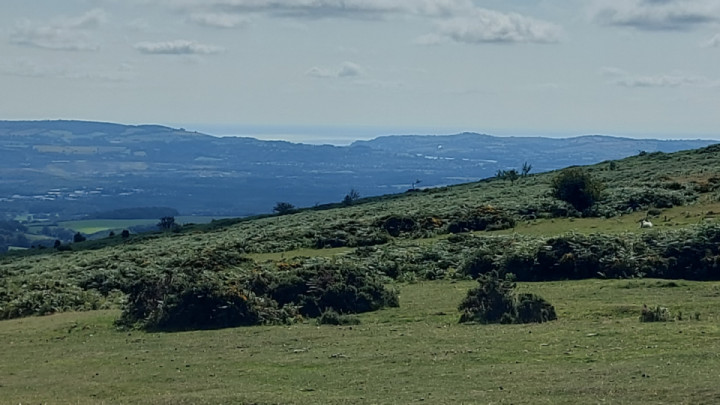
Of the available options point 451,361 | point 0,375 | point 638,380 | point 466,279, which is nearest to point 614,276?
point 466,279

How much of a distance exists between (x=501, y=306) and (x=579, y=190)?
28.8m

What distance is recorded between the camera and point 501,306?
2839 cm

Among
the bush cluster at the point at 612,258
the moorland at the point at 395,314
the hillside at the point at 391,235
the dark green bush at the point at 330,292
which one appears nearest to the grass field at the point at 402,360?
the moorland at the point at 395,314

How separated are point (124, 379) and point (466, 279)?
18529 millimetres

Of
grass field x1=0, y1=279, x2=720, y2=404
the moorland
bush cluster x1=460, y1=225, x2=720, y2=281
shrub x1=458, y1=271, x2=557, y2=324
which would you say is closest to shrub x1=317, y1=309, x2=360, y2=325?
the moorland

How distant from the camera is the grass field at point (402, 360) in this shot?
1855 centimetres

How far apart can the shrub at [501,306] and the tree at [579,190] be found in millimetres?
27157

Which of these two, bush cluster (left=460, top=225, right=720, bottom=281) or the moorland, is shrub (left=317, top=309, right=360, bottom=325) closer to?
the moorland

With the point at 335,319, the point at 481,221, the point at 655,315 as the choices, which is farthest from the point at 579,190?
the point at 655,315

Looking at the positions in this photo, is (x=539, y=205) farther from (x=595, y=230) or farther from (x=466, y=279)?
(x=466, y=279)

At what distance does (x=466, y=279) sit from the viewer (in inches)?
1503

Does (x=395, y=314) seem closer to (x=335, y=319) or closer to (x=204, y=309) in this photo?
(x=335, y=319)

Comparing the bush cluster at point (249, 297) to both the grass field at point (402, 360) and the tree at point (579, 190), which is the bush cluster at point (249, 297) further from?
the tree at point (579, 190)

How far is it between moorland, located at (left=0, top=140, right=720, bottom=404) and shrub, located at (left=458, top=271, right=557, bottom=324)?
33 cm
